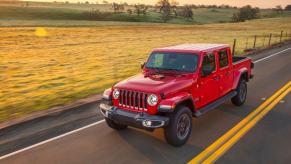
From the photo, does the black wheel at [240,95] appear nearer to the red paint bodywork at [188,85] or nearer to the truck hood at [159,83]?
the red paint bodywork at [188,85]

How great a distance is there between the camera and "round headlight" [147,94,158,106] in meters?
6.74

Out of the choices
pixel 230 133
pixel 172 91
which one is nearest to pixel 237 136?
pixel 230 133

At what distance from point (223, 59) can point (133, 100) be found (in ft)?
10.9

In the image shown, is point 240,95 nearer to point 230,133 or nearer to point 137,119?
point 230,133

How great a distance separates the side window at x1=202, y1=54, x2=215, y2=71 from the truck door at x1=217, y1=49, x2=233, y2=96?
384mm

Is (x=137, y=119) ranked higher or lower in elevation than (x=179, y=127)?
higher

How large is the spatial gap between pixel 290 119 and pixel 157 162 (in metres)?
4.63

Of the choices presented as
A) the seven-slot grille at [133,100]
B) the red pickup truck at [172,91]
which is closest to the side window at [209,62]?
the red pickup truck at [172,91]

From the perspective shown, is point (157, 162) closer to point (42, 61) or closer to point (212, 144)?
point (212, 144)

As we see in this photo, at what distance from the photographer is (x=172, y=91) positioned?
23.0 feet

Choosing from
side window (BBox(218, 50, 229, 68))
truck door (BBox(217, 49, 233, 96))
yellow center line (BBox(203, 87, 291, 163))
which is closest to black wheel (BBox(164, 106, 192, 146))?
yellow center line (BBox(203, 87, 291, 163))

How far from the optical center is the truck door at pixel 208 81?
7.89 metres

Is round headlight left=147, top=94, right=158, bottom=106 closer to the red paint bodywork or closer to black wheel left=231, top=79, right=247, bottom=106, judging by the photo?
the red paint bodywork

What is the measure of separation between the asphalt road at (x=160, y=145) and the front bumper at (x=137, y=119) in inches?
24.3
